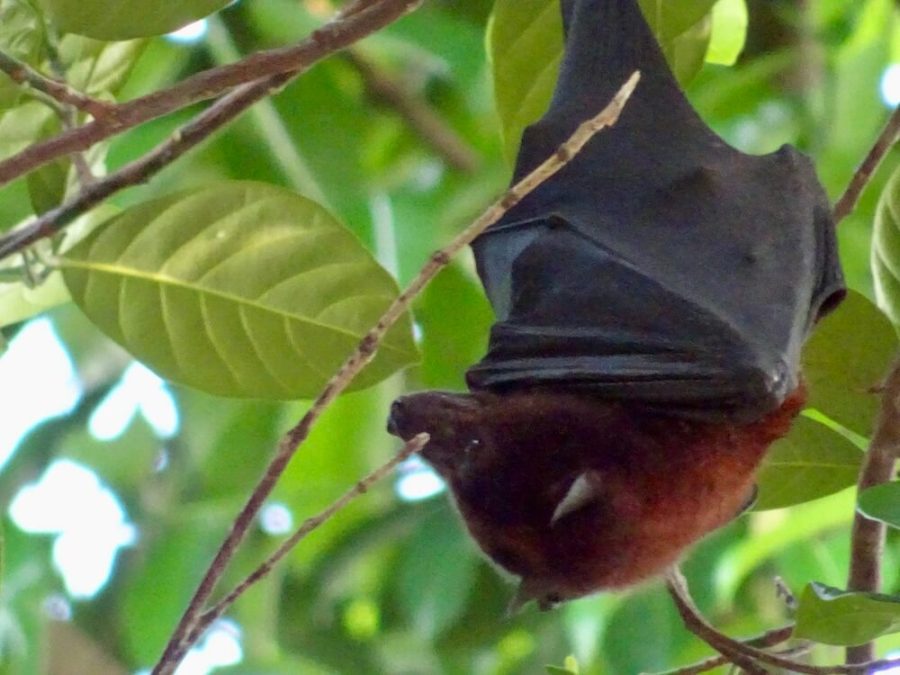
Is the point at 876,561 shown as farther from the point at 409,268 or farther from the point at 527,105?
the point at 409,268

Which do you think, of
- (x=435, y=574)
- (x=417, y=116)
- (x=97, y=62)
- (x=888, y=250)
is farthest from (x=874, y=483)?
(x=417, y=116)

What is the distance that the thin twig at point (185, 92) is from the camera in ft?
4.22

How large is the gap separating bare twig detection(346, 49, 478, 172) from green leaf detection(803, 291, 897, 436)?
6.36 feet

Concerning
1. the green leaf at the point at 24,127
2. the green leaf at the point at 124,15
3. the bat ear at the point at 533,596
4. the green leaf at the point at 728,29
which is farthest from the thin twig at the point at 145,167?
the green leaf at the point at 728,29

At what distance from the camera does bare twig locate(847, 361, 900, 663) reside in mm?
1501

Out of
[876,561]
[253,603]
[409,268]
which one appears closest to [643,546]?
[876,561]

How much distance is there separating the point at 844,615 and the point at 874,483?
246 millimetres

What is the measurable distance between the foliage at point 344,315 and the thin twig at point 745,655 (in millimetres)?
58

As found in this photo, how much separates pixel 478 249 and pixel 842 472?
59cm

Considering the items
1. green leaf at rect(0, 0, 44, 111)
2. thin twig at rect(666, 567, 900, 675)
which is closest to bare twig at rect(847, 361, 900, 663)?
thin twig at rect(666, 567, 900, 675)

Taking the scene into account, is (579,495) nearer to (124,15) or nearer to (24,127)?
(124,15)

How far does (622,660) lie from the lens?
297cm

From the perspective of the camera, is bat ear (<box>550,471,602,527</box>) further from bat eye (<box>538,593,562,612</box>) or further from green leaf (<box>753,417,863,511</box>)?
green leaf (<box>753,417,863,511</box>)

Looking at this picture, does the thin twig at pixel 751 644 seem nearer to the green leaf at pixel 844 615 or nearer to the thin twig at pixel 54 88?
the green leaf at pixel 844 615
